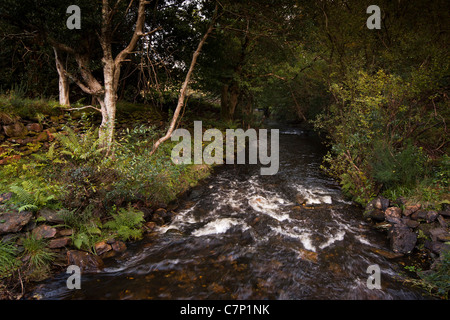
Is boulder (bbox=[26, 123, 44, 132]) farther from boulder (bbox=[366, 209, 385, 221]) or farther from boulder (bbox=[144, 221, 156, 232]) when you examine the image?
boulder (bbox=[366, 209, 385, 221])

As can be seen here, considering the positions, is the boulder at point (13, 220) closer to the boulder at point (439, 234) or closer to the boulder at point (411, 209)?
the boulder at point (439, 234)

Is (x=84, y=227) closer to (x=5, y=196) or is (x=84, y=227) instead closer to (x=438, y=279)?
(x=5, y=196)

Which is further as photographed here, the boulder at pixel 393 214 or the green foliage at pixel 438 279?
the boulder at pixel 393 214

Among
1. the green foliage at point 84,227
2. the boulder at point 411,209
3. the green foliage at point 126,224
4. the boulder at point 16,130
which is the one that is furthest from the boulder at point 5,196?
the boulder at point 411,209

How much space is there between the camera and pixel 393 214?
6.15 meters

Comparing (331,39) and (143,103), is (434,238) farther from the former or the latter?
(143,103)

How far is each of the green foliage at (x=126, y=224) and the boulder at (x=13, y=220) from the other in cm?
150

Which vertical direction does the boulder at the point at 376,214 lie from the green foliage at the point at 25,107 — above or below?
below

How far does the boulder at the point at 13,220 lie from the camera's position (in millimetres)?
4281

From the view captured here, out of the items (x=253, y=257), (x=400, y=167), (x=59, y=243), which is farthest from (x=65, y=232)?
(x=400, y=167)

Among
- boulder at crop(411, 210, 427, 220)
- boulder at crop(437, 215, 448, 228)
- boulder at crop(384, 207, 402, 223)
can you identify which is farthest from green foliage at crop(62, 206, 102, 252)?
boulder at crop(437, 215, 448, 228)

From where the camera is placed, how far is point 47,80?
34.7ft
